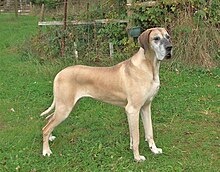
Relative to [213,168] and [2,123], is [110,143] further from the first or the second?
[2,123]

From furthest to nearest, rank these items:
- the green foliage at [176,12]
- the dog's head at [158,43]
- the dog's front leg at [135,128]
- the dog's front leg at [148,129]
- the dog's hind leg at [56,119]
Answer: the green foliage at [176,12], the dog's front leg at [148,129], the dog's hind leg at [56,119], the dog's front leg at [135,128], the dog's head at [158,43]

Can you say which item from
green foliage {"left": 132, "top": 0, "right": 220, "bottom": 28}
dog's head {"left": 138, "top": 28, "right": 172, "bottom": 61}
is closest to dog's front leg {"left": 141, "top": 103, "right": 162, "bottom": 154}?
dog's head {"left": 138, "top": 28, "right": 172, "bottom": 61}

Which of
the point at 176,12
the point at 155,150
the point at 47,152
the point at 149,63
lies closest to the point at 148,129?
the point at 155,150

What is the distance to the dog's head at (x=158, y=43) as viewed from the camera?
4.98m

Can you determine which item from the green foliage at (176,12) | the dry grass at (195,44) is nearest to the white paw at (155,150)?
the dry grass at (195,44)

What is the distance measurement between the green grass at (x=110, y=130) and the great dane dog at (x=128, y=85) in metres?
0.26

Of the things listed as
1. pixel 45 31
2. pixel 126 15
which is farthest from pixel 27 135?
pixel 45 31

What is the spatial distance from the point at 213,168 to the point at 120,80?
1.47 m

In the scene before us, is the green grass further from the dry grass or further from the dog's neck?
the dog's neck

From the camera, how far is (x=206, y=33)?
9.99m

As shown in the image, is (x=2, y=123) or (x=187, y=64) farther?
(x=187, y=64)

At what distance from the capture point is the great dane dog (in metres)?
5.14

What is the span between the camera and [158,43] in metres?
5.02

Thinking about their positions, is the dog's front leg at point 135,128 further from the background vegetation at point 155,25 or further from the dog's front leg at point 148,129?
the background vegetation at point 155,25
